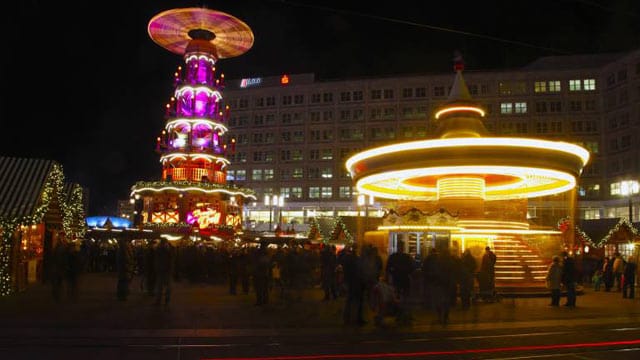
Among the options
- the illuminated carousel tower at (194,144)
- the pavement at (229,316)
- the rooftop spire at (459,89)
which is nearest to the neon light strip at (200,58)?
the illuminated carousel tower at (194,144)

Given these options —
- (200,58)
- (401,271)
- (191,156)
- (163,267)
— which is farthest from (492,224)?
(200,58)

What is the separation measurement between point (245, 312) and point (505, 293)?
1063cm

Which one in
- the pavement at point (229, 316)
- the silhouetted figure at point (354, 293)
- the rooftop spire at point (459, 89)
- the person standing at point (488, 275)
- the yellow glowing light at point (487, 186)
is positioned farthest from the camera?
the rooftop spire at point (459, 89)

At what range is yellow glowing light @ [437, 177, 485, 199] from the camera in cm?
2600

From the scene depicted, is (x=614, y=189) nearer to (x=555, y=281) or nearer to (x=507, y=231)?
(x=507, y=231)

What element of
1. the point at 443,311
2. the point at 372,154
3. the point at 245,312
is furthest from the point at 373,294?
the point at 372,154

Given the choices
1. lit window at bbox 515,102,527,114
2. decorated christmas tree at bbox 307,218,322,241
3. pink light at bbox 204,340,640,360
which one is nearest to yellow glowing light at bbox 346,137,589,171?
pink light at bbox 204,340,640,360

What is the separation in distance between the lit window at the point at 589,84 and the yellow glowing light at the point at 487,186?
4741 cm

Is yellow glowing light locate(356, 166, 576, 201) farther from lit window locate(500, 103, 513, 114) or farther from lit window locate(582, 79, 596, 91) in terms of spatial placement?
lit window locate(582, 79, 596, 91)

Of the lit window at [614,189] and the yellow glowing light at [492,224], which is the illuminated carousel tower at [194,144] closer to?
the yellow glowing light at [492,224]

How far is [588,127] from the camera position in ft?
250

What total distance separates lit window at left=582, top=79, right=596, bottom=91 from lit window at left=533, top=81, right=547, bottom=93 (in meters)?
4.82

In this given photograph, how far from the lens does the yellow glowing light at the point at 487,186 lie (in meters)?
24.7

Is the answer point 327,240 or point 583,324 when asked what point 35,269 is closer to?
point 327,240
